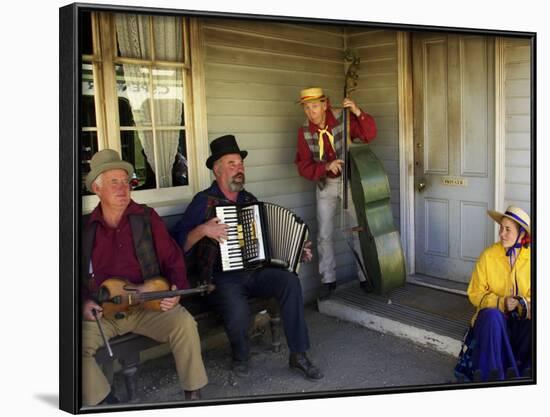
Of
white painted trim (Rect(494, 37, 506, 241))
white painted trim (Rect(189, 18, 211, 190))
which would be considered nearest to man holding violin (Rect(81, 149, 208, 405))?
white painted trim (Rect(189, 18, 211, 190))

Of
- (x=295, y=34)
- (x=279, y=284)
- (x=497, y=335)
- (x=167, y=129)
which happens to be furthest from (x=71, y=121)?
(x=497, y=335)

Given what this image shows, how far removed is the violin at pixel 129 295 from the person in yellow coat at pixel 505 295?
1403 mm

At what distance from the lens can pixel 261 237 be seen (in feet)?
11.4

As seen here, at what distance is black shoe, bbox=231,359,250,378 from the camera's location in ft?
11.2

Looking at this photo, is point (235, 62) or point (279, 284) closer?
point (279, 284)

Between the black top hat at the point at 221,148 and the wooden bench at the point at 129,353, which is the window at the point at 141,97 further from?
the wooden bench at the point at 129,353

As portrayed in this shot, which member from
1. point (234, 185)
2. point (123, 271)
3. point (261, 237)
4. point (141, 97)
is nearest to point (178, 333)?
point (123, 271)

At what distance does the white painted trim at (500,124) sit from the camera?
391 cm

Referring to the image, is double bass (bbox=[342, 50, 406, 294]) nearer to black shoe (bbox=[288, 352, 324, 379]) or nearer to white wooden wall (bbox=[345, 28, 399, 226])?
white wooden wall (bbox=[345, 28, 399, 226])

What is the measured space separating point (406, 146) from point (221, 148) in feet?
4.90

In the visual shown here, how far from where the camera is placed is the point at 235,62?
12.5 ft

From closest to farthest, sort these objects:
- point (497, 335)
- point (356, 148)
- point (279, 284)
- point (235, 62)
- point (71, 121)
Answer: point (71, 121)
point (497, 335)
point (279, 284)
point (235, 62)
point (356, 148)

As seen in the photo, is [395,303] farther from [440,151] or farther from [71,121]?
[71,121]

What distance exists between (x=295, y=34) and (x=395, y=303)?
1.75m
